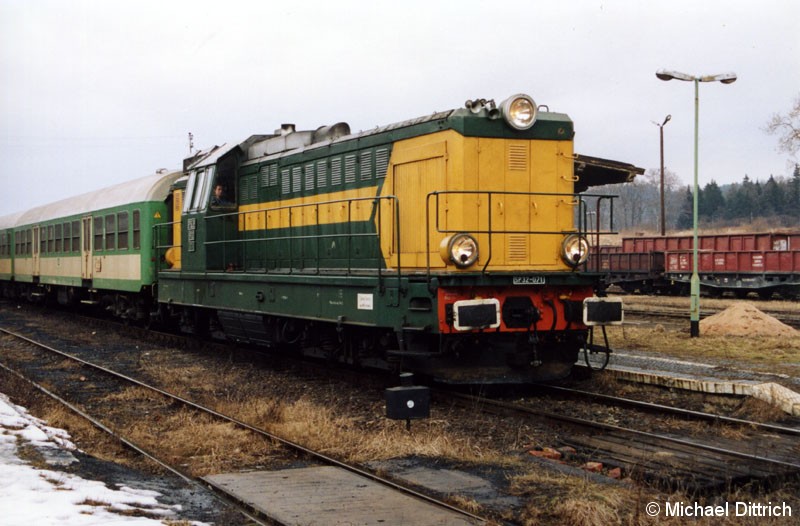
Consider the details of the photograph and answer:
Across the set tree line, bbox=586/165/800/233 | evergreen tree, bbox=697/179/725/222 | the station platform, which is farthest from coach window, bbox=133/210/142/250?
evergreen tree, bbox=697/179/725/222

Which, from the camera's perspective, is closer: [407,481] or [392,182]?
[407,481]

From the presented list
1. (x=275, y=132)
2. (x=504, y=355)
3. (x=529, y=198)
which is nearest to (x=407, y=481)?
(x=504, y=355)

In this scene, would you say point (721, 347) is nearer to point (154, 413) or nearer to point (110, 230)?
point (154, 413)

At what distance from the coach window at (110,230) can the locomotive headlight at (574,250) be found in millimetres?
12697

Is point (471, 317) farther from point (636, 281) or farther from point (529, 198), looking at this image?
point (636, 281)

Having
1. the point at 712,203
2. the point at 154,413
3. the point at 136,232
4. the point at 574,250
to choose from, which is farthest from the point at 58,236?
the point at 712,203

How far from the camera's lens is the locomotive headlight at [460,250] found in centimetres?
925

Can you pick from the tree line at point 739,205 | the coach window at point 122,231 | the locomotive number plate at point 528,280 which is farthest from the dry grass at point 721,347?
the tree line at point 739,205

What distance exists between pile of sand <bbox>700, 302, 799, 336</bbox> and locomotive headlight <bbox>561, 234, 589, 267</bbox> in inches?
320

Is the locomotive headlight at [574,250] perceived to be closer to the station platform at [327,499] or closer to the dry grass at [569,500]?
the dry grass at [569,500]

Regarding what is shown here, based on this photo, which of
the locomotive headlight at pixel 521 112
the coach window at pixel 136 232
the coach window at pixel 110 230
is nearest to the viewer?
the locomotive headlight at pixel 521 112

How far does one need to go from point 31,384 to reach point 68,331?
30.0ft

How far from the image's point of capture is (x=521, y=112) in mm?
9922

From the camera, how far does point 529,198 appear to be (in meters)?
10.2
